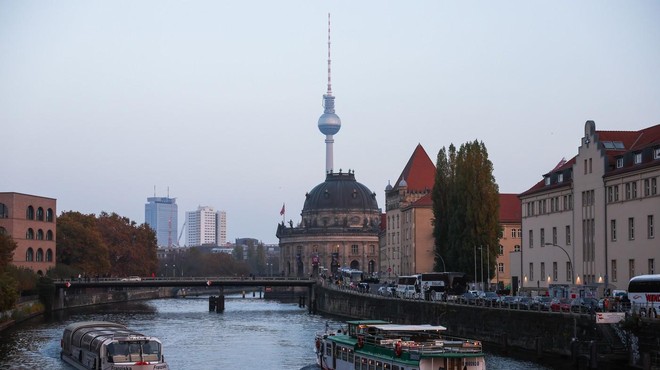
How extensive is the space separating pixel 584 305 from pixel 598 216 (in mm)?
27029

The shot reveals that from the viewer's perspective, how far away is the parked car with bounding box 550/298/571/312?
7912 cm

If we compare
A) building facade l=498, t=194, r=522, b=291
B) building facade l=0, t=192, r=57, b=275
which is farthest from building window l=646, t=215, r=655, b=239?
building facade l=0, t=192, r=57, b=275

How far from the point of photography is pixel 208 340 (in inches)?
4018

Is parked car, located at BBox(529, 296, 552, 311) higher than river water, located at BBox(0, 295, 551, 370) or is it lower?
higher

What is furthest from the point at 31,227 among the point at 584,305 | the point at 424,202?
the point at 584,305

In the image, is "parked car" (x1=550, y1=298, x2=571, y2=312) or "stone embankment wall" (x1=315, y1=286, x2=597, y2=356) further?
"parked car" (x1=550, y1=298, x2=571, y2=312)

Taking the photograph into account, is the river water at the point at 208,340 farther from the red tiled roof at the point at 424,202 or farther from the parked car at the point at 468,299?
the red tiled roof at the point at 424,202

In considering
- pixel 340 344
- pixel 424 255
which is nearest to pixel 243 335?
pixel 340 344

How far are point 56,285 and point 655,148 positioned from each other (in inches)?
3487

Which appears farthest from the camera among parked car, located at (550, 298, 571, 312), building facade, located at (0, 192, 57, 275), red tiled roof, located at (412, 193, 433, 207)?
red tiled roof, located at (412, 193, 433, 207)

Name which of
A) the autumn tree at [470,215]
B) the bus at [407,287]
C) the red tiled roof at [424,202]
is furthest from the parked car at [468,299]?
the red tiled roof at [424,202]

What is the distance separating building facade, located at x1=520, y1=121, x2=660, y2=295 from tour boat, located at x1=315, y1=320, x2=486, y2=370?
80.9ft

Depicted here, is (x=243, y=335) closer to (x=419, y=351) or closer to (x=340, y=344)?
(x=340, y=344)

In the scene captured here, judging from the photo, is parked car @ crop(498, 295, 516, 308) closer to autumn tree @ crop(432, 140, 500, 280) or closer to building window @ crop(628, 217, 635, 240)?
building window @ crop(628, 217, 635, 240)
